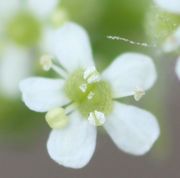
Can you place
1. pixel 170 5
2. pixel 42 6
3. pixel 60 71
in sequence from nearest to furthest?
pixel 170 5 → pixel 60 71 → pixel 42 6

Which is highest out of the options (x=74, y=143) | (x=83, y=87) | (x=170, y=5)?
(x=170, y=5)

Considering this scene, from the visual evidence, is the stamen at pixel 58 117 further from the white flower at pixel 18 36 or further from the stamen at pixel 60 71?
the white flower at pixel 18 36

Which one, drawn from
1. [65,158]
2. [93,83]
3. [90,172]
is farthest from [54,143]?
[90,172]

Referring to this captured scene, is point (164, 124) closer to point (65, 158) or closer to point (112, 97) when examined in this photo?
point (112, 97)

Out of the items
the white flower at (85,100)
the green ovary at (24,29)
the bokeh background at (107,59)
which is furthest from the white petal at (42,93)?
the green ovary at (24,29)

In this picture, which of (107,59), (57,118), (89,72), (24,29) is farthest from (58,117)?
(24,29)

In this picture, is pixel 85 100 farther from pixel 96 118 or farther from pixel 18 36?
pixel 18 36
